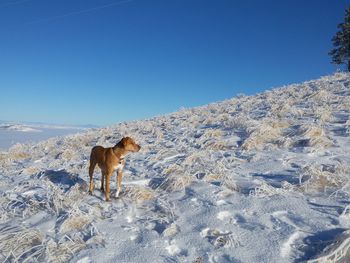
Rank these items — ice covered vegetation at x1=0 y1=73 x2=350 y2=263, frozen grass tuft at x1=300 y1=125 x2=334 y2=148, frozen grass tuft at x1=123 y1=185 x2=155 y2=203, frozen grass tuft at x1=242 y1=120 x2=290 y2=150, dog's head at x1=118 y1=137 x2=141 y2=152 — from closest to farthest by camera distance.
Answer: ice covered vegetation at x1=0 y1=73 x2=350 y2=263 < frozen grass tuft at x1=123 y1=185 x2=155 y2=203 < dog's head at x1=118 y1=137 x2=141 y2=152 < frozen grass tuft at x1=300 y1=125 x2=334 y2=148 < frozen grass tuft at x1=242 y1=120 x2=290 y2=150

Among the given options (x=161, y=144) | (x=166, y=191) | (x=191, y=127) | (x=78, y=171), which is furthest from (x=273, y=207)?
(x=191, y=127)

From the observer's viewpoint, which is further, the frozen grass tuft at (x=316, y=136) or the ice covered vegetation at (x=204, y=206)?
the frozen grass tuft at (x=316, y=136)

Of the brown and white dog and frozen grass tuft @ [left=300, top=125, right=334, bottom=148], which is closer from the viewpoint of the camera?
the brown and white dog

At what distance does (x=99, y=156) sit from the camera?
613cm

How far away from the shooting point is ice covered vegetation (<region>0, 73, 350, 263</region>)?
3.73 metres

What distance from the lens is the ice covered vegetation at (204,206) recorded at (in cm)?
373

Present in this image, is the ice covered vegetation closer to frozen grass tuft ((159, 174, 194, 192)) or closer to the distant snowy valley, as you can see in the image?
frozen grass tuft ((159, 174, 194, 192))

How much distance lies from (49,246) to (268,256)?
7.88ft

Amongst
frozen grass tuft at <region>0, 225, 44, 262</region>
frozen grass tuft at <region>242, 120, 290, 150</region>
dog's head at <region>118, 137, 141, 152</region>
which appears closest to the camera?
frozen grass tuft at <region>0, 225, 44, 262</region>

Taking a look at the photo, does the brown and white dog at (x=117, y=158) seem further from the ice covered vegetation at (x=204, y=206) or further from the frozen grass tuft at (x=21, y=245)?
the frozen grass tuft at (x=21, y=245)

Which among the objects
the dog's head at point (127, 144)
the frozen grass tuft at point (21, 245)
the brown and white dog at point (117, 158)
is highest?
the dog's head at point (127, 144)

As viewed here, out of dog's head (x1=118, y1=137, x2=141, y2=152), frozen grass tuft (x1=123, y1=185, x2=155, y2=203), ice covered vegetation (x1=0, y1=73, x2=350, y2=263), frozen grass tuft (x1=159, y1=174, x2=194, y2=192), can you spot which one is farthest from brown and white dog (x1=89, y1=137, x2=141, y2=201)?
frozen grass tuft (x1=159, y1=174, x2=194, y2=192)

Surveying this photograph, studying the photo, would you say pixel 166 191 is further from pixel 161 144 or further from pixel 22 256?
pixel 161 144

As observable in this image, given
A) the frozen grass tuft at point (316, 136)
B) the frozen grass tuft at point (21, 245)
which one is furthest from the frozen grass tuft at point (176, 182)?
the frozen grass tuft at point (316, 136)
